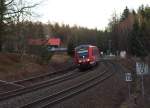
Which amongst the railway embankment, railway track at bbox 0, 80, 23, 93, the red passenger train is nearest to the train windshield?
Answer: the red passenger train

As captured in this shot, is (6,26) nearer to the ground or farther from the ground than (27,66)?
farther from the ground

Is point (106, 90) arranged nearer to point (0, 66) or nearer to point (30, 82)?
point (30, 82)

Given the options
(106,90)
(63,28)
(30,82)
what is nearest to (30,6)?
(30,82)

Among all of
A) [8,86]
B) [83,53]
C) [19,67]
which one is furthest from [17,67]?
[8,86]

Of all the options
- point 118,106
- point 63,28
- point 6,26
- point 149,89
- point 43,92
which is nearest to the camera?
point 118,106

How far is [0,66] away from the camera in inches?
1677

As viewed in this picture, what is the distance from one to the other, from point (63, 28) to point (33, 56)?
475ft

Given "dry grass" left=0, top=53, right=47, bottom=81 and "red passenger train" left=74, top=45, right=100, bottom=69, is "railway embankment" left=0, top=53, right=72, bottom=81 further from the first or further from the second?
"red passenger train" left=74, top=45, right=100, bottom=69

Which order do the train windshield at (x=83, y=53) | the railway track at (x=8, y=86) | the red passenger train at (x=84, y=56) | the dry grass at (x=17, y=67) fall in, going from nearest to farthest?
the railway track at (x=8, y=86), the dry grass at (x=17, y=67), the red passenger train at (x=84, y=56), the train windshield at (x=83, y=53)

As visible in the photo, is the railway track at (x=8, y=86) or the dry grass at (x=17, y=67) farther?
the dry grass at (x=17, y=67)

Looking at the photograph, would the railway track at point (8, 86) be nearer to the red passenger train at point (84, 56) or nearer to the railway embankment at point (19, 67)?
the railway embankment at point (19, 67)

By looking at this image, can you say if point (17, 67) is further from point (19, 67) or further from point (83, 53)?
point (83, 53)

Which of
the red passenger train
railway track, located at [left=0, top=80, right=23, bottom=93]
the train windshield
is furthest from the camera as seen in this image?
the train windshield

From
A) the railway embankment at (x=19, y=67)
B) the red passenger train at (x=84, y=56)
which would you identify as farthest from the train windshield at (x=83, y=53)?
the railway embankment at (x=19, y=67)
